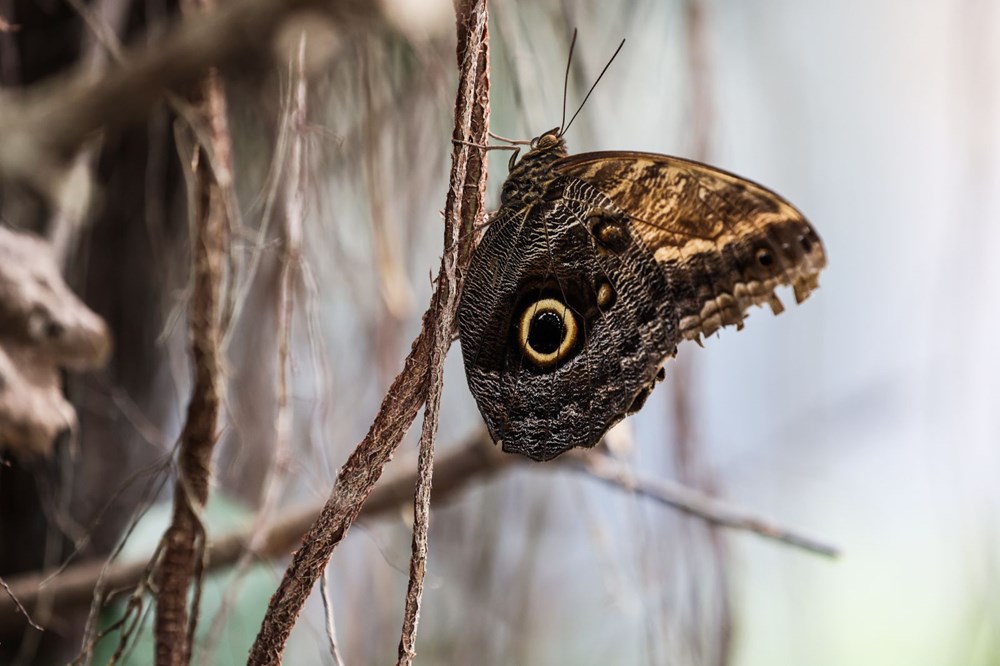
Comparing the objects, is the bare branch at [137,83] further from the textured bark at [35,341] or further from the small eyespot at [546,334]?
the small eyespot at [546,334]

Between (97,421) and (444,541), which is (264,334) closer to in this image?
(97,421)

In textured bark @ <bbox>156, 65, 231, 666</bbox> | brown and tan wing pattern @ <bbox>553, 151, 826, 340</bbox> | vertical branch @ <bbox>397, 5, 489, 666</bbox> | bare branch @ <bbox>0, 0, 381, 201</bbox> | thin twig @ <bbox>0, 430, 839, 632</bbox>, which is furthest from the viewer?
thin twig @ <bbox>0, 430, 839, 632</bbox>

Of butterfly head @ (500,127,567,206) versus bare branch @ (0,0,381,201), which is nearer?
butterfly head @ (500,127,567,206)

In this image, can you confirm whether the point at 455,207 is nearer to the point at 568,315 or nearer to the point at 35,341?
the point at 568,315

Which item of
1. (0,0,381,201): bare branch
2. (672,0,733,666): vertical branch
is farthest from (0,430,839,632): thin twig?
(0,0,381,201): bare branch

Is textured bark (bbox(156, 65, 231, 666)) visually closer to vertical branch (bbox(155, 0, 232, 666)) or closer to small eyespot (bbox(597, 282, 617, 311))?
vertical branch (bbox(155, 0, 232, 666))
